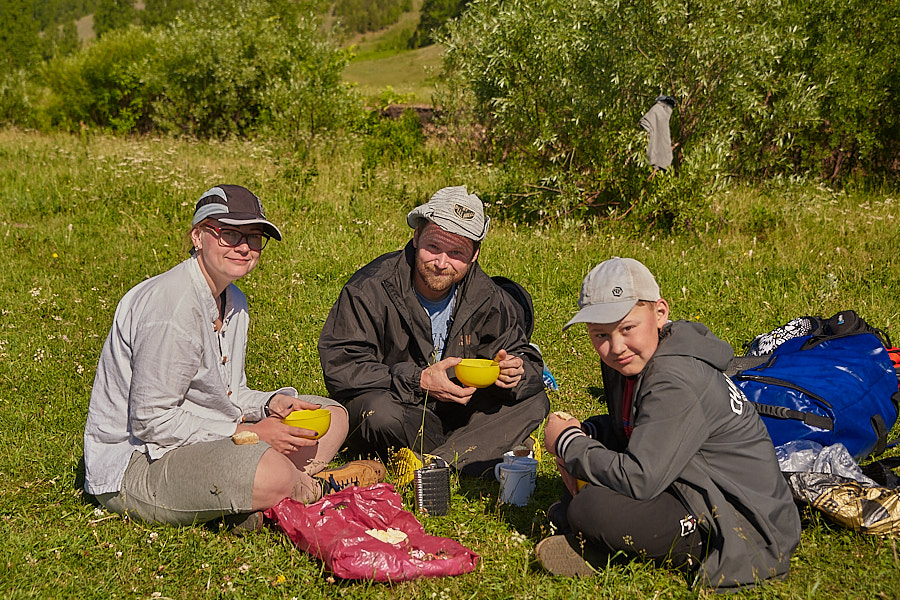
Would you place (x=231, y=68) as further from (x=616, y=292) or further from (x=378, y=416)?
(x=616, y=292)

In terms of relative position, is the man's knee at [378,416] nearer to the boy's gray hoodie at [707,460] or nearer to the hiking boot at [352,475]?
the hiking boot at [352,475]

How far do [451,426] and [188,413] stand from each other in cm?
173

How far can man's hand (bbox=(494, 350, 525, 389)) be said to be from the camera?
4.28 meters

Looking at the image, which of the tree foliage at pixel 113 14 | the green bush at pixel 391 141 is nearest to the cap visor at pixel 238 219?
Result: the green bush at pixel 391 141

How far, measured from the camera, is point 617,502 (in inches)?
123

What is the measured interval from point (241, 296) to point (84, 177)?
26.7 feet

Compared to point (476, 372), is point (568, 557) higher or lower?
lower

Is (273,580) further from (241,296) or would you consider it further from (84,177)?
(84,177)

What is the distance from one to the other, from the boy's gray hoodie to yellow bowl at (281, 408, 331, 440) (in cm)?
122

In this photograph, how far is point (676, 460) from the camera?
2.95 m

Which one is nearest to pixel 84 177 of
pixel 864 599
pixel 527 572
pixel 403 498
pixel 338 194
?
pixel 338 194

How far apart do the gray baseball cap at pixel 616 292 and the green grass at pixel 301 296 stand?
3.75 ft

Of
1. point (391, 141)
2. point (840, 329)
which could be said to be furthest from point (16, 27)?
point (840, 329)

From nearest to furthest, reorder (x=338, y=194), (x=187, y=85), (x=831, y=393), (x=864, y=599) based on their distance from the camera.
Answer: (x=864, y=599)
(x=831, y=393)
(x=338, y=194)
(x=187, y=85)
